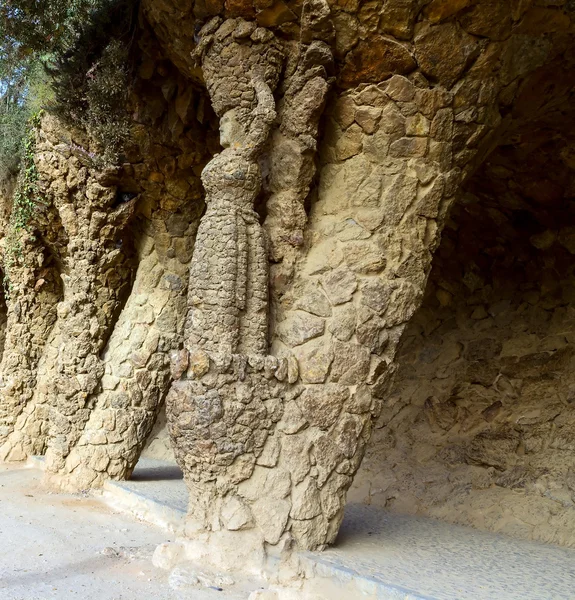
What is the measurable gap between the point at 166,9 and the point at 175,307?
250 cm

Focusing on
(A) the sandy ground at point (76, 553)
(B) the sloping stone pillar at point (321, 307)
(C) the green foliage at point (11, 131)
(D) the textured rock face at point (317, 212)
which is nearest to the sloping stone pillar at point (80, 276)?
(A) the sandy ground at point (76, 553)

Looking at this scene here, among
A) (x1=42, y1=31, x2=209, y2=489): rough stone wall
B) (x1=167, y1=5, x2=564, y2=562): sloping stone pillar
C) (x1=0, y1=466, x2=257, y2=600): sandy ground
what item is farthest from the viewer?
(x1=42, y1=31, x2=209, y2=489): rough stone wall

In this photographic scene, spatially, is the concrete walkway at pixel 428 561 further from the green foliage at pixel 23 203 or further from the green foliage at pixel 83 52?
the green foliage at pixel 23 203

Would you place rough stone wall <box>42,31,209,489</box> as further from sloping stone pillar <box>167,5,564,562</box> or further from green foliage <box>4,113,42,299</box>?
sloping stone pillar <box>167,5,564,562</box>

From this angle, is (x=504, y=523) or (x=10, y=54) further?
(x=10, y=54)

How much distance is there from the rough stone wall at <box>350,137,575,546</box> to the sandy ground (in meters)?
1.93

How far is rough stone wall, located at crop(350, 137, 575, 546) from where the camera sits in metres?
4.24

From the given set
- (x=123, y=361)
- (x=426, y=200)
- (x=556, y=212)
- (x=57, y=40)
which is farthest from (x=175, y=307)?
(x=556, y=212)

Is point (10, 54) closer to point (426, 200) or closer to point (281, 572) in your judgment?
point (426, 200)

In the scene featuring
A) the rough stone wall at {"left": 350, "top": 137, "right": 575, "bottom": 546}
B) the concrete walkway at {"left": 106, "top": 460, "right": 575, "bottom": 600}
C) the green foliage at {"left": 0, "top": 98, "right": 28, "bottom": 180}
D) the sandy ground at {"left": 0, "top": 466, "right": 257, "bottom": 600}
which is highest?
the green foliage at {"left": 0, "top": 98, "right": 28, "bottom": 180}

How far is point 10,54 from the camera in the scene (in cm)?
492

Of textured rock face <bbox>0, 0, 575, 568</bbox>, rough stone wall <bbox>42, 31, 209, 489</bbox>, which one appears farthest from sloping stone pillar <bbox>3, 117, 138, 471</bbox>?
textured rock face <bbox>0, 0, 575, 568</bbox>

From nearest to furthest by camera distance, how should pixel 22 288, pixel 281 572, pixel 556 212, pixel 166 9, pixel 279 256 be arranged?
pixel 281 572 → pixel 279 256 → pixel 166 9 → pixel 556 212 → pixel 22 288

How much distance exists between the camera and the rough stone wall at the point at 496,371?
4238 millimetres
